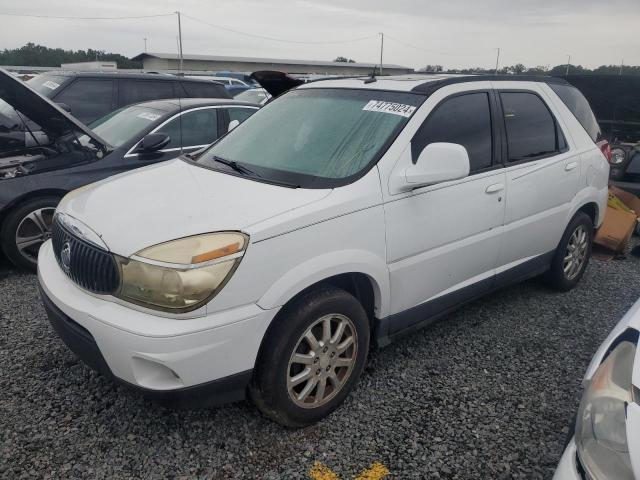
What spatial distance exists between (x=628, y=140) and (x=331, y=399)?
298 inches

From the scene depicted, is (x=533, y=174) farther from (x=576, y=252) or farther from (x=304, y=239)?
(x=304, y=239)

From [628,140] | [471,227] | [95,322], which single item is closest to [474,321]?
[471,227]

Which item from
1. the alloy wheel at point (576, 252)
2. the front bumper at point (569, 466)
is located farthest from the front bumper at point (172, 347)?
the alloy wheel at point (576, 252)

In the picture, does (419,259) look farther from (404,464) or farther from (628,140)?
(628,140)

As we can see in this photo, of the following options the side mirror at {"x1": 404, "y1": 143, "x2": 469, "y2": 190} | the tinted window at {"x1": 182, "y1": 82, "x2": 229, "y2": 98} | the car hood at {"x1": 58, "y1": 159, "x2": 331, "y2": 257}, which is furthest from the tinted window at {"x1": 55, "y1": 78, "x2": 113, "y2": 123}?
the side mirror at {"x1": 404, "y1": 143, "x2": 469, "y2": 190}

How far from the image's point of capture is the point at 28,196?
14.3 ft

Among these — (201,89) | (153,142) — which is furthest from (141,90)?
(153,142)

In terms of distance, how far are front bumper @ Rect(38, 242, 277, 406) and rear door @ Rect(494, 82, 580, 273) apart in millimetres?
2089

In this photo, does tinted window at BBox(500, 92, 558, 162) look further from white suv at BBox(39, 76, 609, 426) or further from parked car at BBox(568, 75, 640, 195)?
parked car at BBox(568, 75, 640, 195)

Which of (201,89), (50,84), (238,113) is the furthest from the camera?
(201,89)

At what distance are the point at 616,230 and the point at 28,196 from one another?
5.74 m

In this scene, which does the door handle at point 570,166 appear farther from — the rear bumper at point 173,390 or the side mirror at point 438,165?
the rear bumper at point 173,390

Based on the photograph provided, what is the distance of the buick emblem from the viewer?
2.55 meters

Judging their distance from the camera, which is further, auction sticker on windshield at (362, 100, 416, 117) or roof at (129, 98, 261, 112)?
roof at (129, 98, 261, 112)
